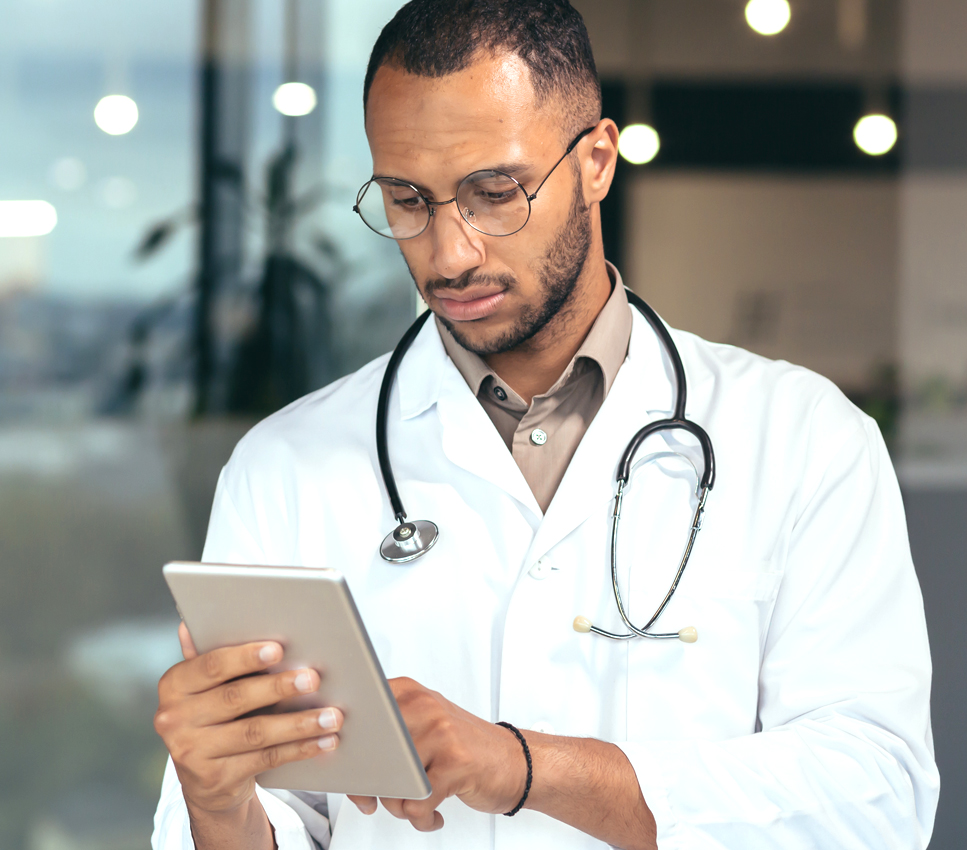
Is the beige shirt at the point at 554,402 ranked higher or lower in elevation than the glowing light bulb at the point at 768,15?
lower

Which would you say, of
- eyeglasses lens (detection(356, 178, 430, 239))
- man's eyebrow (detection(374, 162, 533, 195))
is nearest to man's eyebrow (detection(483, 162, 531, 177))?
man's eyebrow (detection(374, 162, 533, 195))

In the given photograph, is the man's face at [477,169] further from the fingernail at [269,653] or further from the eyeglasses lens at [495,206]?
the fingernail at [269,653]

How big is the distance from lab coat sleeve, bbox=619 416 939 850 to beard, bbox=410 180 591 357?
386mm

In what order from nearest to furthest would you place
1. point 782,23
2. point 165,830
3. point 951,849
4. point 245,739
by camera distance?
1. point 245,739
2. point 165,830
3. point 951,849
4. point 782,23

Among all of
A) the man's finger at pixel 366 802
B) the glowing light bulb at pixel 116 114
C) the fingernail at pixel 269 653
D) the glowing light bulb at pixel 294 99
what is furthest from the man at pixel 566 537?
the glowing light bulb at pixel 116 114

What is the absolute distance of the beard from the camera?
47.5 inches

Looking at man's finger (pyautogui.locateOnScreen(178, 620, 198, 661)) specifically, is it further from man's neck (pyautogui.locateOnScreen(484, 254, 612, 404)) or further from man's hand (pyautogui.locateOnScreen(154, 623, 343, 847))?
man's neck (pyautogui.locateOnScreen(484, 254, 612, 404))

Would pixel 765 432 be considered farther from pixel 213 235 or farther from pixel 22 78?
pixel 22 78

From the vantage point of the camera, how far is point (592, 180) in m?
1.27

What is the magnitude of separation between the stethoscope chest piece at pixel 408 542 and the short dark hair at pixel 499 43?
1.73ft

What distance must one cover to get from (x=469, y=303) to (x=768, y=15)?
2117mm

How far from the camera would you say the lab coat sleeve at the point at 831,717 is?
3.37 feet

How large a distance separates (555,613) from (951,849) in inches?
A: 69.7

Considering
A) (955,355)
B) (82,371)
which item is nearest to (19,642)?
(82,371)
